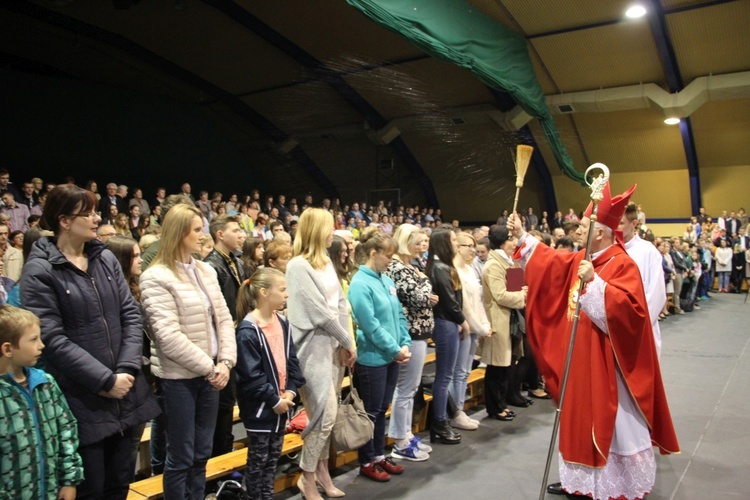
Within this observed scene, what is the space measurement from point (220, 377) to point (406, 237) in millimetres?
1812

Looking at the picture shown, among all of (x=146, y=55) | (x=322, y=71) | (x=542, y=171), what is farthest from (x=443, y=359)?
(x=542, y=171)

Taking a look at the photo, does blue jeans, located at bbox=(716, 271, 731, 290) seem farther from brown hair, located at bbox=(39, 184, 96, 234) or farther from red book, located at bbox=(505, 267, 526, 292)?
brown hair, located at bbox=(39, 184, 96, 234)

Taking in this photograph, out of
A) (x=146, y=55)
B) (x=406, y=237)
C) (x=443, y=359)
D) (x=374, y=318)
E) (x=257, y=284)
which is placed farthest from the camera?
(x=146, y=55)

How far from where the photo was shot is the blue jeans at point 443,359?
4.16 meters

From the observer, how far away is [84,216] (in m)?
2.33

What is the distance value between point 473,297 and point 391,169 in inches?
579

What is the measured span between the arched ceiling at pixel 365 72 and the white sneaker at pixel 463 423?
30.7ft

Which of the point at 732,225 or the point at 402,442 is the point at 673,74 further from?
the point at 402,442

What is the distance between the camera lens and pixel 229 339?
273 centimetres

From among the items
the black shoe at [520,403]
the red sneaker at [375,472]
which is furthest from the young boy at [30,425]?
the black shoe at [520,403]

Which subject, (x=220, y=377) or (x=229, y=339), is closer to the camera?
(x=220, y=377)

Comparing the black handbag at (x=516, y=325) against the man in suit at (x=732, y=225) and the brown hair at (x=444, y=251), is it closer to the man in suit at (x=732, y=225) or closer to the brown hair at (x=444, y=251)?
the brown hair at (x=444, y=251)

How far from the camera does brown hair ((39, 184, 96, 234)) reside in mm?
2301

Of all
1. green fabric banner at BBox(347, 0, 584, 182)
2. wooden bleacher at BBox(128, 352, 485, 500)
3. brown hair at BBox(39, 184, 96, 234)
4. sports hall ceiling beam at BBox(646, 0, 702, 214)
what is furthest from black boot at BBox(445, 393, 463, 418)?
sports hall ceiling beam at BBox(646, 0, 702, 214)
